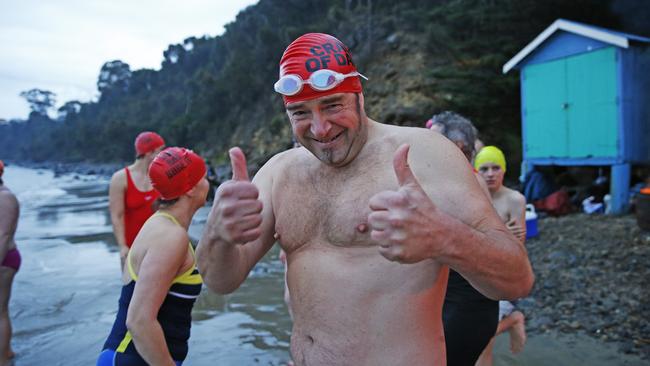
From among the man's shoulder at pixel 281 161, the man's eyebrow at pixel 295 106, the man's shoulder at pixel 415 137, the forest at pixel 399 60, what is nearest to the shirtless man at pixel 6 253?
the man's shoulder at pixel 281 161

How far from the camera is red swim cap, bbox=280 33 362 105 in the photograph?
6.12 feet

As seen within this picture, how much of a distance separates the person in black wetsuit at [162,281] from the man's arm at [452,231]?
145 cm

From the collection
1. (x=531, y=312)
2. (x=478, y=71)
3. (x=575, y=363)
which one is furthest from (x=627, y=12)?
(x=575, y=363)

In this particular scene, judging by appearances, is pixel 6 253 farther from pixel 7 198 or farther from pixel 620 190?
pixel 620 190

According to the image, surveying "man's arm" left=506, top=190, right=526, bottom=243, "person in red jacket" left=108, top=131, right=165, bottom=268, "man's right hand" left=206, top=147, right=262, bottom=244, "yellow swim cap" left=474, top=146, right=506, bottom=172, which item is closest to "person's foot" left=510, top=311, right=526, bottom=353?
"man's arm" left=506, top=190, right=526, bottom=243

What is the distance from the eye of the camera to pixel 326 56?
6.33 ft

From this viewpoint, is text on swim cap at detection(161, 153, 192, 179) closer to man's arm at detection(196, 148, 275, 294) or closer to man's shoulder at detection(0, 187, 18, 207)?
man's arm at detection(196, 148, 275, 294)

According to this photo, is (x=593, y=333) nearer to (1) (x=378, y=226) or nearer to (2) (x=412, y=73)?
(1) (x=378, y=226)

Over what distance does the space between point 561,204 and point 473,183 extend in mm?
9571

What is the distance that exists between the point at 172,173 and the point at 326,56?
1297mm

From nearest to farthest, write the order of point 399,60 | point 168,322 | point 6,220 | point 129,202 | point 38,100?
point 168,322, point 6,220, point 129,202, point 399,60, point 38,100

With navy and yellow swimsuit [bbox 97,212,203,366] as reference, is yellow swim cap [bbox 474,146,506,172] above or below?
above

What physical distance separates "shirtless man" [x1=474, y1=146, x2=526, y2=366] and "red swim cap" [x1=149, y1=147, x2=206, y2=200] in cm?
231

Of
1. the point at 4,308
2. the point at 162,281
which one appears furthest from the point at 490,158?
the point at 4,308
